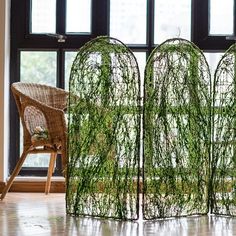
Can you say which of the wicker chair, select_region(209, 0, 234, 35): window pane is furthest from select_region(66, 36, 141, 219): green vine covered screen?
select_region(209, 0, 234, 35): window pane

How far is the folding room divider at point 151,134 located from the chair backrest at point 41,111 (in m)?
0.46

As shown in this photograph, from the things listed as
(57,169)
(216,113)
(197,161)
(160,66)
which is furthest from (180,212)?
(57,169)

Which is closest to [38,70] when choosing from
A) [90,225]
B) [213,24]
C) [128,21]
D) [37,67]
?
[37,67]

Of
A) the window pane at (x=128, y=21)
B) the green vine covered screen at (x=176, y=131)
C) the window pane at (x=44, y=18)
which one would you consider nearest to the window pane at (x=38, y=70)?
the window pane at (x=44, y=18)

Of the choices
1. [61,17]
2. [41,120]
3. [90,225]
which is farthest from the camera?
[61,17]

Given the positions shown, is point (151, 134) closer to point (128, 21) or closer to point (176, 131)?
point (176, 131)

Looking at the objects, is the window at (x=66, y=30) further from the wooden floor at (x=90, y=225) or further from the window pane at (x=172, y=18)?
the wooden floor at (x=90, y=225)

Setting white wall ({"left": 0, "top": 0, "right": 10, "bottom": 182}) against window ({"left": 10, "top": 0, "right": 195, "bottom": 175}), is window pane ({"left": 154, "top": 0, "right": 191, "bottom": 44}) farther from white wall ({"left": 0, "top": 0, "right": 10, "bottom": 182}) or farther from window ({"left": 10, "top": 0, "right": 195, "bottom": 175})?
white wall ({"left": 0, "top": 0, "right": 10, "bottom": 182})

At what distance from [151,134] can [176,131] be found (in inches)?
7.1

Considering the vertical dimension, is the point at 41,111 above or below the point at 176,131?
above

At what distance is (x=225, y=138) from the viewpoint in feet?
12.0

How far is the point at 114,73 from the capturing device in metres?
3.54

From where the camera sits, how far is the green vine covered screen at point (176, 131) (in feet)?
11.5

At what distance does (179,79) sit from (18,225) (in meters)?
1.28
